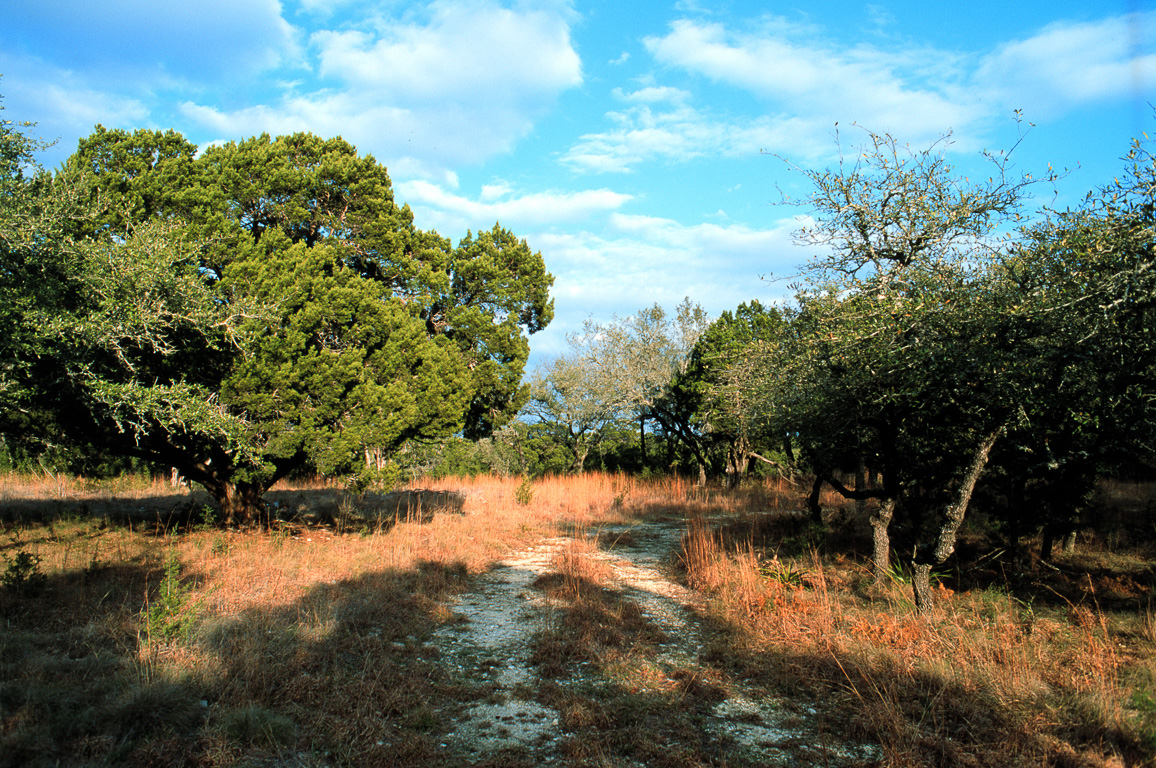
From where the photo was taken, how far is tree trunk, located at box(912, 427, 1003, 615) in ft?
19.9

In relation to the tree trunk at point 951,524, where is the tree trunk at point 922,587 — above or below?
below

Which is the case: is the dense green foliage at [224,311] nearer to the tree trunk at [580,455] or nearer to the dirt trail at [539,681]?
the dirt trail at [539,681]

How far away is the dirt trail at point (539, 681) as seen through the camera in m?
4.07

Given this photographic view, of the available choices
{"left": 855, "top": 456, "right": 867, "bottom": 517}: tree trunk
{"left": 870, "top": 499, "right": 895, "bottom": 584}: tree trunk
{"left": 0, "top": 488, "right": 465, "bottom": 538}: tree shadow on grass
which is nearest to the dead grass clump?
{"left": 870, "top": 499, "right": 895, "bottom": 584}: tree trunk

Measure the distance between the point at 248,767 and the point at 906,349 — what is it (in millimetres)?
6207

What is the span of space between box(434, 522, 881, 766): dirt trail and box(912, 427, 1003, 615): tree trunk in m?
2.37

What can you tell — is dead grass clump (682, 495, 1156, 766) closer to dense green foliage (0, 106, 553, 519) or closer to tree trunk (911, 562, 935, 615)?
tree trunk (911, 562, 935, 615)

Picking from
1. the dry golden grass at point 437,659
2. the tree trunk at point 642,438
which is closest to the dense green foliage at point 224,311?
the dry golden grass at point 437,659

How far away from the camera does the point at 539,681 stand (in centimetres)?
527

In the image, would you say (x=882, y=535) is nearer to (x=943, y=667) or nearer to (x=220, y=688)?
(x=943, y=667)

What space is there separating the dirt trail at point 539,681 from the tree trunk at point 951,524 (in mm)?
2369

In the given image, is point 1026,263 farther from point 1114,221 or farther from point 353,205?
point 353,205

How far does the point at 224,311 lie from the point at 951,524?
976cm

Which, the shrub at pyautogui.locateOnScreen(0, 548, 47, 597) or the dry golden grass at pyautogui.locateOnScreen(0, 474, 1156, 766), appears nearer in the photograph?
the dry golden grass at pyautogui.locateOnScreen(0, 474, 1156, 766)
